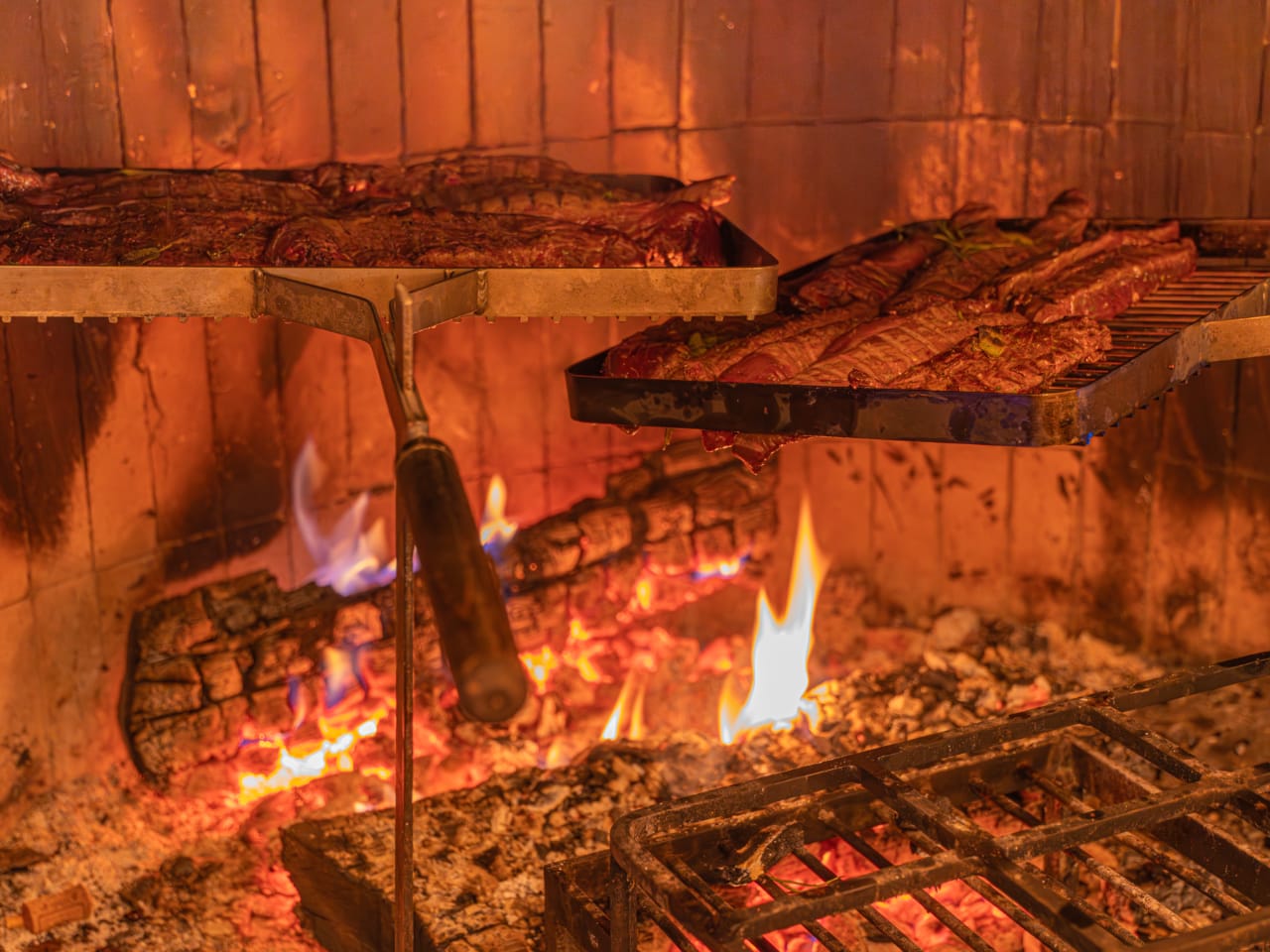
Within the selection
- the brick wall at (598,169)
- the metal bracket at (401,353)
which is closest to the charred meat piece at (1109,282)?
the brick wall at (598,169)

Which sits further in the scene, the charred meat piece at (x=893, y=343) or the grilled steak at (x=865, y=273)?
the grilled steak at (x=865, y=273)

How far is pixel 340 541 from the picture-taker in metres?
4.69

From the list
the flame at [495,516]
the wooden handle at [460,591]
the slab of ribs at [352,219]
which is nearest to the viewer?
the wooden handle at [460,591]

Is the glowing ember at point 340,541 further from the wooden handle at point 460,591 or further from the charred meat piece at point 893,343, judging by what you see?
the wooden handle at point 460,591

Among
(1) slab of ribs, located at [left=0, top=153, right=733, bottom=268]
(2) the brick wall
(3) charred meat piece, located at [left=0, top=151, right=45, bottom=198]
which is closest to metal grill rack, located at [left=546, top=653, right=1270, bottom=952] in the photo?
(1) slab of ribs, located at [left=0, top=153, right=733, bottom=268]

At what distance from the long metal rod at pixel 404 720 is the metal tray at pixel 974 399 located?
760mm

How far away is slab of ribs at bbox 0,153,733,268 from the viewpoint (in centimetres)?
309

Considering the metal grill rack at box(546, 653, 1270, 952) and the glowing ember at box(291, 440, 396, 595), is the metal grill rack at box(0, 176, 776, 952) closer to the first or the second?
the metal grill rack at box(546, 653, 1270, 952)

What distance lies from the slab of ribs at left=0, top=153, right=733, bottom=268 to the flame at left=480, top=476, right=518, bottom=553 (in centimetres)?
130

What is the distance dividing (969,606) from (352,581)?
2.40 m

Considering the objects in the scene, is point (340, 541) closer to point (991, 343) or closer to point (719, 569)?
point (719, 569)

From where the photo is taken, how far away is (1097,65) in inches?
188

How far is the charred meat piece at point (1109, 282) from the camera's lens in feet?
11.3

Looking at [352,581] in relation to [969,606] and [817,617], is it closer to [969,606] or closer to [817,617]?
[817,617]
